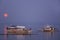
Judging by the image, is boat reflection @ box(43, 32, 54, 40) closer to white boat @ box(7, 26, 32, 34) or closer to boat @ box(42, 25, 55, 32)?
boat @ box(42, 25, 55, 32)

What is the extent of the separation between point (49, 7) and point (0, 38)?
3.18 feet

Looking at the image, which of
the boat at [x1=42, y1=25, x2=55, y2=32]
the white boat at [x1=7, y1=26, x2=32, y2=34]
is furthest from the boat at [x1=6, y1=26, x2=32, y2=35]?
the boat at [x1=42, y1=25, x2=55, y2=32]

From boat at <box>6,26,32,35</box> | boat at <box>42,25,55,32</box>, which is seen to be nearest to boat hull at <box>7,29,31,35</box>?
boat at <box>6,26,32,35</box>

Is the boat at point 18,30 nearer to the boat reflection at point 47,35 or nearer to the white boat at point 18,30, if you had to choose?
the white boat at point 18,30

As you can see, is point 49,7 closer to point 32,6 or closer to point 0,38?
point 32,6

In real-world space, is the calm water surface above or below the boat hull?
below

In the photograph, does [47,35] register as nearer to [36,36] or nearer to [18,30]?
[36,36]

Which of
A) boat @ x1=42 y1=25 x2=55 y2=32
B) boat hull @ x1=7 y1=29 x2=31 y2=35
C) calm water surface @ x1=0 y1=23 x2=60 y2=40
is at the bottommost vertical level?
calm water surface @ x1=0 y1=23 x2=60 y2=40

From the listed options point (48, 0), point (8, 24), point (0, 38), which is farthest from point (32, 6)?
point (0, 38)

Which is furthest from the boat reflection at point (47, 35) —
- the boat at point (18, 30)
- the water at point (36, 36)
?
the boat at point (18, 30)

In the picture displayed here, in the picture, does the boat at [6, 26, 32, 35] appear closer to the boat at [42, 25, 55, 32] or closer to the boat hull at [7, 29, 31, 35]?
the boat hull at [7, 29, 31, 35]

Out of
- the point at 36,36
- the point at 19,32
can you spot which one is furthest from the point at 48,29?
the point at 19,32

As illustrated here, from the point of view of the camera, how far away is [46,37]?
2396 millimetres

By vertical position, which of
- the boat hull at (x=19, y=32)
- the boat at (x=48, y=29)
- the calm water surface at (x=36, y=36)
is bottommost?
the calm water surface at (x=36, y=36)
